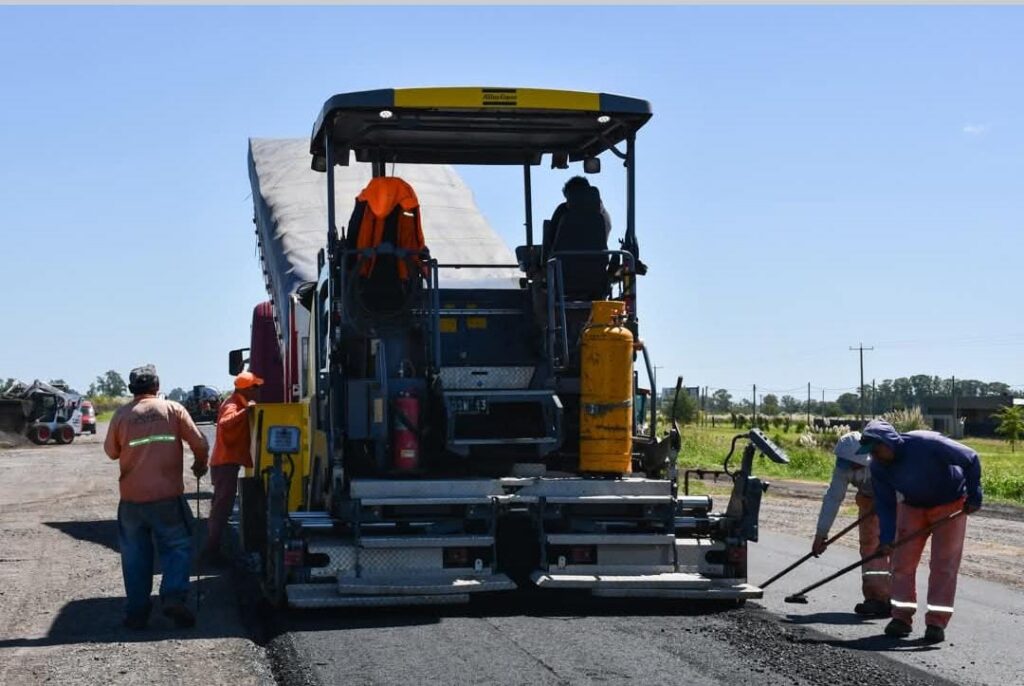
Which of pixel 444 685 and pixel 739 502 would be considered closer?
pixel 444 685

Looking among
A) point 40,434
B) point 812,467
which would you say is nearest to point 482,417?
point 812,467

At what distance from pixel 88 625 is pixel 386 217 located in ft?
10.8

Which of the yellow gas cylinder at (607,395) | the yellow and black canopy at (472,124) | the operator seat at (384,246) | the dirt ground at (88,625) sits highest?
the yellow and black canopy at (472,124)

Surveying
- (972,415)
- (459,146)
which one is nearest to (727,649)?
(459,146)

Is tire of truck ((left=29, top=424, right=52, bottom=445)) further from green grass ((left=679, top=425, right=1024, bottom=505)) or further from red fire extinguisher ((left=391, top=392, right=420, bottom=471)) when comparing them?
red fire extinguisher ((left=391, top=392, right=420, bottom=471))

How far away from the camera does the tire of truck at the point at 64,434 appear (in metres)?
40.4

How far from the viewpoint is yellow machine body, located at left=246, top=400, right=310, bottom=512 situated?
Result: 11375 mm

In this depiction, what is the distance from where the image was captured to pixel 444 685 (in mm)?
6707

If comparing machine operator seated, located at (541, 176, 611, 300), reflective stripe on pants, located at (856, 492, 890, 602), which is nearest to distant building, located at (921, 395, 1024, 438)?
reflective stripe on pants, located at (856, 492, 890, 602)

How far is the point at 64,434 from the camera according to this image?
4059 centimetres

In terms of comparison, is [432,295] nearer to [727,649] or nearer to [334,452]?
[334,452]

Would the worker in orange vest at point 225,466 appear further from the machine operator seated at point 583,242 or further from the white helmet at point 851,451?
the white helmet at point 851,451

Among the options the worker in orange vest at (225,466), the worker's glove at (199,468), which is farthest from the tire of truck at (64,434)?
the worker's glove at (199,468)

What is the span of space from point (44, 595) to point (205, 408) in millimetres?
31972
